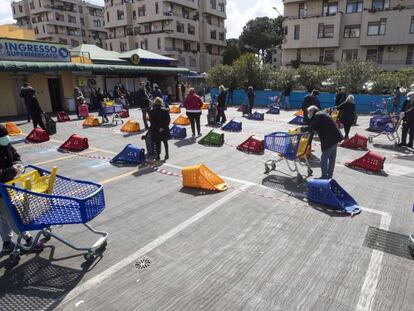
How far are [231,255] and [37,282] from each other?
2.51 m

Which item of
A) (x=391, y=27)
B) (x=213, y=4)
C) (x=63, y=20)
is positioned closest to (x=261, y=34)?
(x=213, y=4)

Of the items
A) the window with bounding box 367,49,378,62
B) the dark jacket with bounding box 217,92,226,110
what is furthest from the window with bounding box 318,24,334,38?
the dark jacket with bounding box 217,92,226,110

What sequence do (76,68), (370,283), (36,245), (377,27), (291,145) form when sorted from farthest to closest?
(377,27), (76,68), (291,145), (36,245), (370,283)

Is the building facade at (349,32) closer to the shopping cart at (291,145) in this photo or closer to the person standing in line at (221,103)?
the person standing in line at (221,103)

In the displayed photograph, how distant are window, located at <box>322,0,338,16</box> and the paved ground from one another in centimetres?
4037

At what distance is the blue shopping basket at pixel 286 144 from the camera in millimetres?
7188

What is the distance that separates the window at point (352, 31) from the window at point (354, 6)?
182 cm

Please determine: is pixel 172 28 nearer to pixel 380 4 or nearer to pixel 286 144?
pixel 380 4

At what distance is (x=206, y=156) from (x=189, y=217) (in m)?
4.41

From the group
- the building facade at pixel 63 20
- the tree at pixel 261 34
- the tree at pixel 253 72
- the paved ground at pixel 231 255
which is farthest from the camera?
the tree at pixel 261 34

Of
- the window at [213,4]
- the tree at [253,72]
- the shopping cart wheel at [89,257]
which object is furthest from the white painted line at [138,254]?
the window at [213,4]

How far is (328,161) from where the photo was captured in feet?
24.0

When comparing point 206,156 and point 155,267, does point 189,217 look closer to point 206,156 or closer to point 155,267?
point 155,267

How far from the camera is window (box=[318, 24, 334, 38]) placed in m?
40.6
